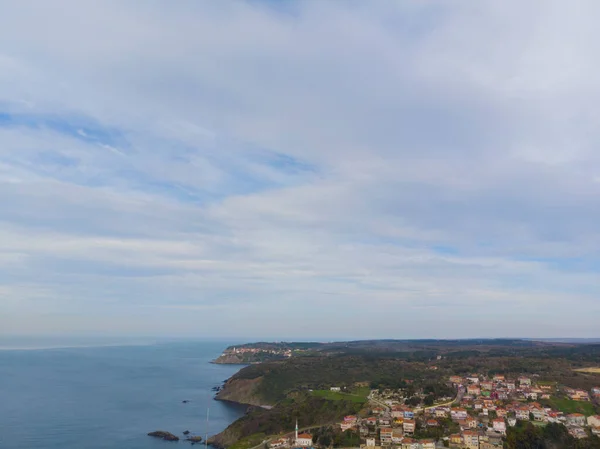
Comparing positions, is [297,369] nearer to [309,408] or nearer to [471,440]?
[309,408]

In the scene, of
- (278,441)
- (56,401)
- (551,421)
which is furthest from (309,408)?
(56,401)

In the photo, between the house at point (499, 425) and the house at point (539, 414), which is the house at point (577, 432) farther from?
the house at point (499, 425)

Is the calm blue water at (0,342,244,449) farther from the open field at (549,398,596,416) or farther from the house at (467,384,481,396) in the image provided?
the open field at (549,398,596,416)

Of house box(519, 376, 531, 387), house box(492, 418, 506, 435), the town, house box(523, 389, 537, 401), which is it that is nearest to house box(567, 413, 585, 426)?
the town

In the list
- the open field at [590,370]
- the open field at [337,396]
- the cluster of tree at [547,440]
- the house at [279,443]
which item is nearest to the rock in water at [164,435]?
the house at [279,443]

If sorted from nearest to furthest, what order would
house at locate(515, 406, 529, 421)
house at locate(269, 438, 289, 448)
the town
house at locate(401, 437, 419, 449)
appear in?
house at locate(401, 437, 419, 449) < the town < house at locate(269, 438, 289, 448) < house at locate(515, 406, 529, 421)
